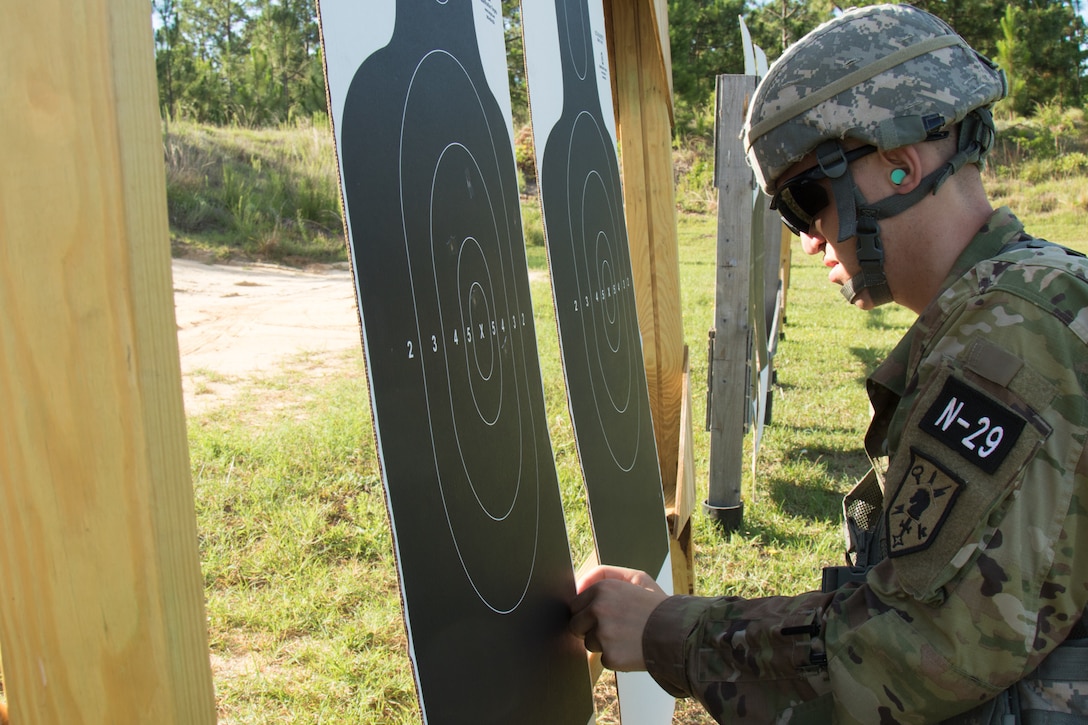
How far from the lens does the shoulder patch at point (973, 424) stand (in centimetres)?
119

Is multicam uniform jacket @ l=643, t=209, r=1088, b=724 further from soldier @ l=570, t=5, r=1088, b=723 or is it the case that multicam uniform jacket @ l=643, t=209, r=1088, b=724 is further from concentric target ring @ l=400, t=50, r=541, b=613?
concentric target ring @ l=400, t=50, r=541, b=613

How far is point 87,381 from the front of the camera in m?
0.69

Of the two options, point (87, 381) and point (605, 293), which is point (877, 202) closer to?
point (605, 293)

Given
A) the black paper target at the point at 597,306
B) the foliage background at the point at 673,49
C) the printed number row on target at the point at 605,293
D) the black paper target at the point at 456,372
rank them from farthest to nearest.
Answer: the foliage background at the point at 673,49
the printed number row on target at the point at 605,293
the black paper target at the point at 597,306
the black paper target at the point at 456,372

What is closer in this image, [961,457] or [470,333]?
[961,457]

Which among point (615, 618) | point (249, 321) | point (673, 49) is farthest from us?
point (673, 49)

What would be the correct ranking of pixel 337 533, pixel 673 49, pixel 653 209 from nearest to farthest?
pixel 653 209
pixel 337 533
pixel 673 49

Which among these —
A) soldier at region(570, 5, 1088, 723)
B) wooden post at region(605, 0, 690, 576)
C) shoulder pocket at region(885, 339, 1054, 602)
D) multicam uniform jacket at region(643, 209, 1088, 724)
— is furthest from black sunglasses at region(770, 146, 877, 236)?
wooden post at region(605, 0, 690, 576)

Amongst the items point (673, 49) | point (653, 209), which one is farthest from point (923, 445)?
point (673, 49)

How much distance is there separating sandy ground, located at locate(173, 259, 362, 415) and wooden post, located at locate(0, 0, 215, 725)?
15.5 feet

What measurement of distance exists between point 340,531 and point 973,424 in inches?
121

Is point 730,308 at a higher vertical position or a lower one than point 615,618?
higher

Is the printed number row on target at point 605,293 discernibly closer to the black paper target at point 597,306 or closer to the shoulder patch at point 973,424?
the black paper target at point 597,306

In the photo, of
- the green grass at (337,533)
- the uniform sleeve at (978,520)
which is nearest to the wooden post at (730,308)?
the green grass at (337,533)
